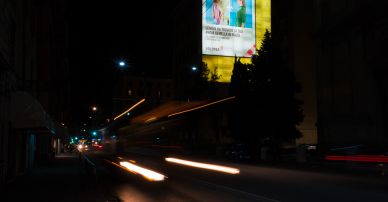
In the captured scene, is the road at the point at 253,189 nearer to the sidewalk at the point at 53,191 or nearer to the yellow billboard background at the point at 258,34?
the sidewalk at the point at 53,191

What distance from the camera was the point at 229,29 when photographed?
231ft

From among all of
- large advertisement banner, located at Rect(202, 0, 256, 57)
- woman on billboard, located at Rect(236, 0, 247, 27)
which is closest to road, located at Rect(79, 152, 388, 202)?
large advertisement banner, located at Rect(202, 0, 256, 57)

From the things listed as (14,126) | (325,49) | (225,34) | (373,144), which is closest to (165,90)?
(225,34)

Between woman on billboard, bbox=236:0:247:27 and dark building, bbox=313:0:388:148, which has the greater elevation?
woman on billboard, bbox=236:0:247:27

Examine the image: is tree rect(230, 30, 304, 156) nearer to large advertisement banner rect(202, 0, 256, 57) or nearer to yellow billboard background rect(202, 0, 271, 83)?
large advertisement banner rect(202, 0, 256, 57)

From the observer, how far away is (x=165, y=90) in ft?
464

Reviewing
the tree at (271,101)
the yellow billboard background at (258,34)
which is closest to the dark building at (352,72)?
the tree at (271,101)

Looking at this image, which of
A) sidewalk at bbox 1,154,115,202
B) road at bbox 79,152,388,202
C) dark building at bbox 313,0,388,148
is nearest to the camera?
sidewalk at bbox 1,154,115,202

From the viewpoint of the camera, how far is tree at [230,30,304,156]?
152 feet

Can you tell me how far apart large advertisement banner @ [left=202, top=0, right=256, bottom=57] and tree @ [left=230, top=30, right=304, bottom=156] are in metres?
23.8

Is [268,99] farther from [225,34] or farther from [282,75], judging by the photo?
[225,34]

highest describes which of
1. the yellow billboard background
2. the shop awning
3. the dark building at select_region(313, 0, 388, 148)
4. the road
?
the yellow billboard background

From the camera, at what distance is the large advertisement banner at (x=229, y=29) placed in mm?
70375

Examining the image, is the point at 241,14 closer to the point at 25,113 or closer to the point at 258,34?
the point at 258,34
